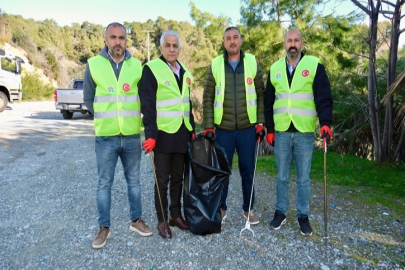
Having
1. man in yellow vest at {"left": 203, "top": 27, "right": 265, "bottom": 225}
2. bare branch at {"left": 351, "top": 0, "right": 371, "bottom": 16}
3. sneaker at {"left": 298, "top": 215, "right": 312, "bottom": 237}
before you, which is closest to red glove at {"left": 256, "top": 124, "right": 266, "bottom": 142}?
man in yellow vest at {"left": 203, "top": 27, "right": 265, "bottom": 225}

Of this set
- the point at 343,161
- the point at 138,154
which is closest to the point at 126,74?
the point at 138,154

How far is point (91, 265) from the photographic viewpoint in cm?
272

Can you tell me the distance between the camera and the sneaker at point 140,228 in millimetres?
3221

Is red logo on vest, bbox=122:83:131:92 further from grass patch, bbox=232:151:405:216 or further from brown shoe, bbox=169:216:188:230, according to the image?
grass patch, bbox=232:151:405:216

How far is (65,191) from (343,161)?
5.49 m

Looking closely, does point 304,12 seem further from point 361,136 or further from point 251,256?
point 251,256

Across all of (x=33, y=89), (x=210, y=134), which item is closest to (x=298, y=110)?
(x=210, y=134)

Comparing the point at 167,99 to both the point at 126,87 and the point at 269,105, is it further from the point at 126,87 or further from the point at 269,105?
the point at 269,105

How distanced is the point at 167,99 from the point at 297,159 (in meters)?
1.48

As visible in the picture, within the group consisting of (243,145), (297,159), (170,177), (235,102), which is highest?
(235,102)

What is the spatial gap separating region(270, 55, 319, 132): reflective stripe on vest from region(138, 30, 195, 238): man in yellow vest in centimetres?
96

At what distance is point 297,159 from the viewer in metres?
3.21

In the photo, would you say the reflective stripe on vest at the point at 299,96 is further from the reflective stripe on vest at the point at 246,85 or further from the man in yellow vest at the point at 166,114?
the man in yellow vest at the point at 166,114

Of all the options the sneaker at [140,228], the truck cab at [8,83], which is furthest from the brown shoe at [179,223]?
the truck cab at [8,83]
